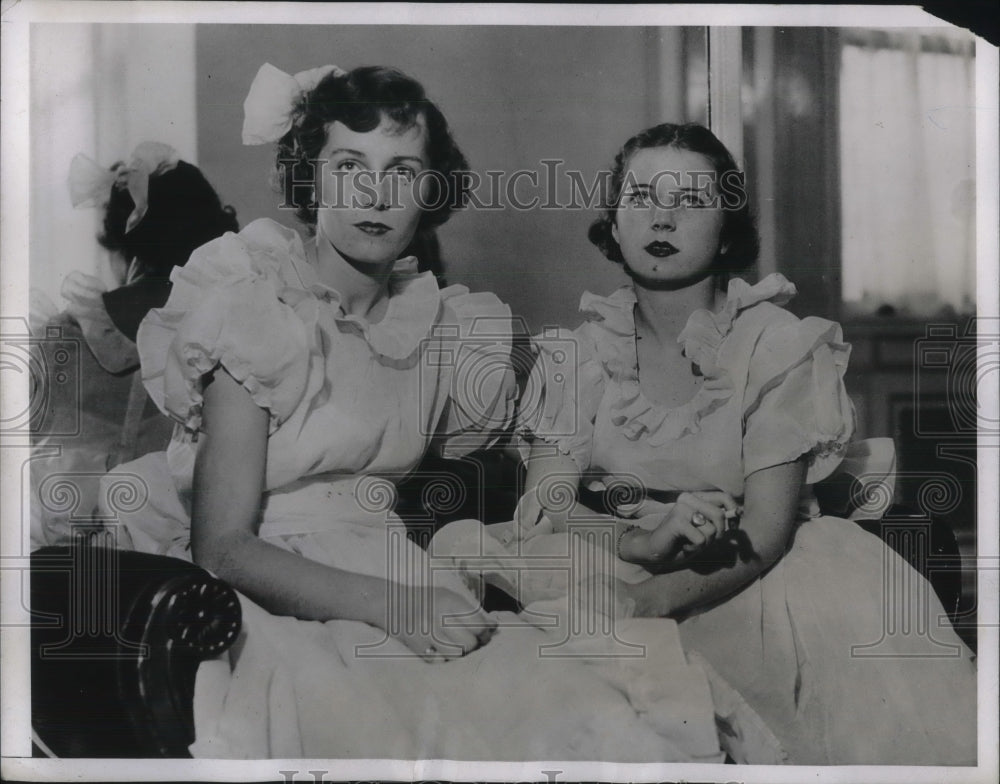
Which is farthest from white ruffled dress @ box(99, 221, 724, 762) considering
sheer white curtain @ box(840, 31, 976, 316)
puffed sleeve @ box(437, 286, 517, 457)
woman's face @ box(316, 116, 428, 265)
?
sheer white curtain @ box(840, 31, 976, 316)

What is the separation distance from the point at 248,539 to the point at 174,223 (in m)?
0.90

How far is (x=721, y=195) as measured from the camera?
264 cm

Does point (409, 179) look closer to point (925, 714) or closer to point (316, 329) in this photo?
point (316, 329)

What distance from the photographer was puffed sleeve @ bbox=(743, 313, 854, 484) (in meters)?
2.60

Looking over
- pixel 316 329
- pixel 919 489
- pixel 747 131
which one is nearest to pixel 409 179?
pixel 316 329

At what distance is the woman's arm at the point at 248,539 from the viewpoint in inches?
100

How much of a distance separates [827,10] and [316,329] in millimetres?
1717

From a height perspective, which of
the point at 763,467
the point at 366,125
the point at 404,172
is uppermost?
the point at 366,125

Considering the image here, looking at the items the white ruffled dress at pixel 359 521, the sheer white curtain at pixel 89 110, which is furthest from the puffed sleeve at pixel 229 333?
the sheer white curtain at pixel 89 110

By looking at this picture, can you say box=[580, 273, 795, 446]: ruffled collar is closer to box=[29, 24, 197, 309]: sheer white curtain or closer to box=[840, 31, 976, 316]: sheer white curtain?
box=[840, 31, 976, 316]: sheer white curtain

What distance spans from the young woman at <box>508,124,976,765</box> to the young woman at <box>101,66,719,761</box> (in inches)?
7.7

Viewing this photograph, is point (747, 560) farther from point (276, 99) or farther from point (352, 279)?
point (276, 99)

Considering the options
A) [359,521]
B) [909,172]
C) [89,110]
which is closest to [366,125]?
[89,110]

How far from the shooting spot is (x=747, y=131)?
2.66m
